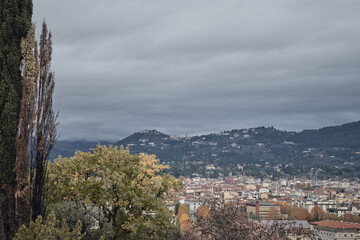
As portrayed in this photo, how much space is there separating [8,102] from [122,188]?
20.6ft

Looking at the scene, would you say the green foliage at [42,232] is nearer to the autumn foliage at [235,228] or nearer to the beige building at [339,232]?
the autumn foliage at [235,228]

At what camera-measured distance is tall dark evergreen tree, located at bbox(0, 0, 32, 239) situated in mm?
11141

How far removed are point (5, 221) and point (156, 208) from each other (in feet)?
22.0

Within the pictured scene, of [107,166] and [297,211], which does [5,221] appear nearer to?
[107,166]

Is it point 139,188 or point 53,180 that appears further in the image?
point 53,180

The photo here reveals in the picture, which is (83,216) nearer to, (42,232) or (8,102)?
(8,102)

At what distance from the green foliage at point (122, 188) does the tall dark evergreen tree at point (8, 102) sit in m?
5.28

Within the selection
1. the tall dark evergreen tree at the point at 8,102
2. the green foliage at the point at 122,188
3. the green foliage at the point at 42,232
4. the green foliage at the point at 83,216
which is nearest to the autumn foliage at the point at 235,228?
the green foliage at the point at 42,232

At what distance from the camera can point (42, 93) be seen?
1149cm

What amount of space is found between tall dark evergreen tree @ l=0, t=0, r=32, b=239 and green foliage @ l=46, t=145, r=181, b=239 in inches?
208

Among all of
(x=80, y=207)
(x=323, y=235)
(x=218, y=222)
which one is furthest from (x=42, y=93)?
(x=323, y=235)

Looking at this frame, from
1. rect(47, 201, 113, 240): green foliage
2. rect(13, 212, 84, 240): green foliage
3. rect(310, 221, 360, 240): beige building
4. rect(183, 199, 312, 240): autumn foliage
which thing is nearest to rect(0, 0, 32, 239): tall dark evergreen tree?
rect(13, 212, 84, 240): green foliage

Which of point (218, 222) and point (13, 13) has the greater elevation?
point (13, 13)

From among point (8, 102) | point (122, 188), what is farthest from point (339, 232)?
point (8, 102)
